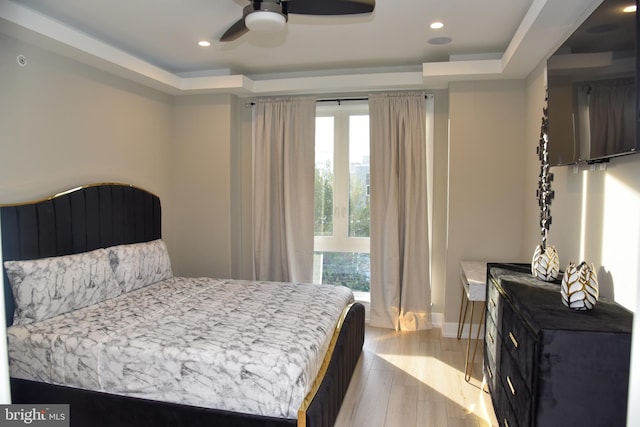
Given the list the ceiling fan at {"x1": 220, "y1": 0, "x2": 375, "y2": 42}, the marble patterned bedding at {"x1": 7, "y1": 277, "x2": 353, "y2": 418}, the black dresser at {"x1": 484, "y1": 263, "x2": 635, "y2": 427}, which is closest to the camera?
the black dresser at {"x1": 484, "y1": 263, "x2": 635, "y2": 427}

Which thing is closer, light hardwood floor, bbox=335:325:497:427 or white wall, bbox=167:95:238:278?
light hardwood floor, bbox=335:325:497:427

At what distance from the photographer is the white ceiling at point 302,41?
107 inches

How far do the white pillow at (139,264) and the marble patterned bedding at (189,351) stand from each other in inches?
15.4

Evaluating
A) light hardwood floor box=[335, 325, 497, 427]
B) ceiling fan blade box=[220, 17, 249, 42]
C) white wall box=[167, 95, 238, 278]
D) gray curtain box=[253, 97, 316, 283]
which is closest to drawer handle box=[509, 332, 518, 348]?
light hardwood floor box=[335, 325, 497, 427]

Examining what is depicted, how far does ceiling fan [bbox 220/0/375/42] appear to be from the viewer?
2.16 meters

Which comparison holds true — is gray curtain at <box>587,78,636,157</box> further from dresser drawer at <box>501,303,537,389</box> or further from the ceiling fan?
the ceiling fan

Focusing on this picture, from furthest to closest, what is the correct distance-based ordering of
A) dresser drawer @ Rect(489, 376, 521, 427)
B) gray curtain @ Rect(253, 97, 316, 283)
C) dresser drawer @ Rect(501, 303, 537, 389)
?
gray curtain @ Rect(253, 97, 316, 283) < dresser drawer @ Rect(489, 376, 521, 427) < dresser drawer @ Rect(501, 303, 537, 389)

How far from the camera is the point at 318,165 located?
456 cm

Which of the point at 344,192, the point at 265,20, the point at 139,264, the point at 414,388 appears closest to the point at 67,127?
the point at 139,264

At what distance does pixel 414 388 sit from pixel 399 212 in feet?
5.78

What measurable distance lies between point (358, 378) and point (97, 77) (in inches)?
127

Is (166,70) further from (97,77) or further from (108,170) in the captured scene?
(108,170)

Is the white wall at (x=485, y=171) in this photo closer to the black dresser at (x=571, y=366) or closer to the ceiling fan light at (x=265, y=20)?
the black dresser at (x=571, y=366)

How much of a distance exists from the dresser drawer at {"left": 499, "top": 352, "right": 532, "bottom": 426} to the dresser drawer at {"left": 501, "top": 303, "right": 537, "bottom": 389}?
3 cm
